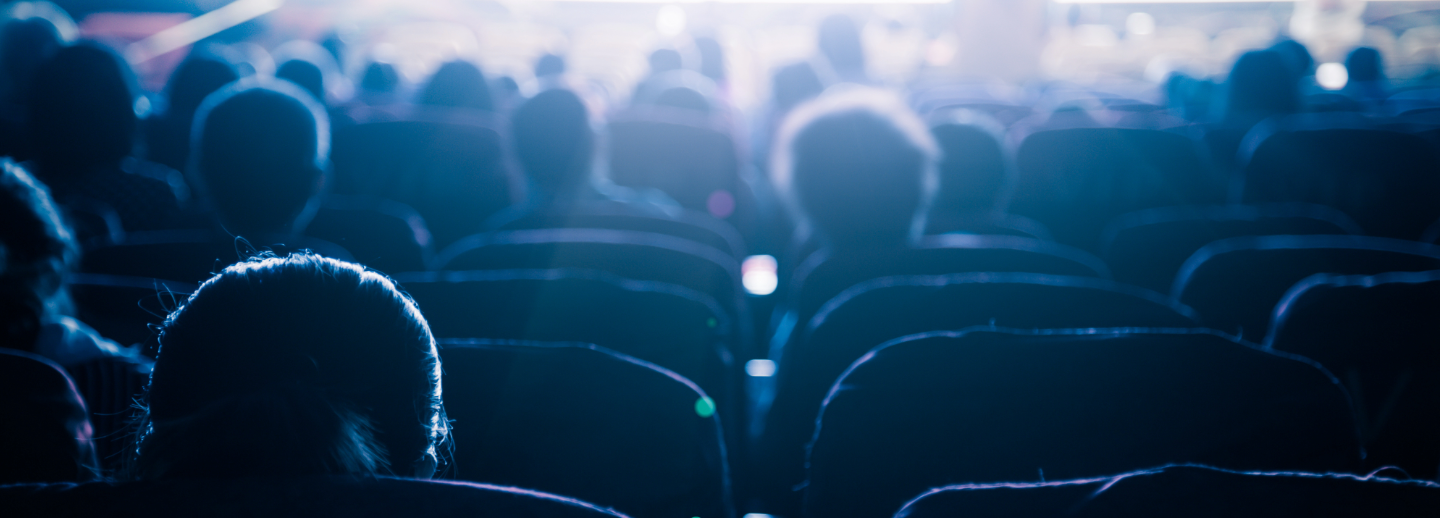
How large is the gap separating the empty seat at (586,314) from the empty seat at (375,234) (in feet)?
2.04

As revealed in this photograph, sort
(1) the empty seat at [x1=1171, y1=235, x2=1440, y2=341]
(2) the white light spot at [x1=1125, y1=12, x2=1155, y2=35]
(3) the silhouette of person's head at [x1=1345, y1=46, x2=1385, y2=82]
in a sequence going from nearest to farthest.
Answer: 1. (1) the empty seat at [x1=1171, y1=235, x2=1440, y2=341]
2. (3) the silhouette of person's head at [x1=1345, y1=46, x2=1385, y2=82]
3. (2) the white light spot at [x1=1125, y1=12, x2=1155, y2=35]

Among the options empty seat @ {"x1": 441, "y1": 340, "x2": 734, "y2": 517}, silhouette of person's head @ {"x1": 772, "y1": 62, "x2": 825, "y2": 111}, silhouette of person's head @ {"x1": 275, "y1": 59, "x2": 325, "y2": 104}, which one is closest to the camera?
empty seat @ {"x1": 441, "y1": 340, "x2": 734, "y2": 517}

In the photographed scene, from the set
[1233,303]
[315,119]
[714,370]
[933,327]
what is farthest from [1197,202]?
[315,119]

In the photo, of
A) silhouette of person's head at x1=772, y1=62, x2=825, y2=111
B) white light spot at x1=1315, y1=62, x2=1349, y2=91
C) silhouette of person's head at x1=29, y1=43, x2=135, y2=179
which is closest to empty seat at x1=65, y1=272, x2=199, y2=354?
silhouette of person's head at x1=29, y1=43, x2=135, y2=179

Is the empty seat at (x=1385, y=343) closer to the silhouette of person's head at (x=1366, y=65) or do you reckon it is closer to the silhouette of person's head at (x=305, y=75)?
the silhouette of person's head at (x=305, y=75)

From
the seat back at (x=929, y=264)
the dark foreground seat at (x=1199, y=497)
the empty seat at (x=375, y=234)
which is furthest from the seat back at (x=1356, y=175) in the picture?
the empty seat at (x=375, y=234)

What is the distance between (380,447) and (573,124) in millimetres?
2128

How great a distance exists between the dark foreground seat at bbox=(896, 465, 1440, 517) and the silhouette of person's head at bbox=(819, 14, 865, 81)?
5797 millimetres

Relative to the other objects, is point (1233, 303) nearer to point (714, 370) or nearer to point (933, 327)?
point (933, 327)

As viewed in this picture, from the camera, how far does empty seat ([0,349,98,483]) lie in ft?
2.72

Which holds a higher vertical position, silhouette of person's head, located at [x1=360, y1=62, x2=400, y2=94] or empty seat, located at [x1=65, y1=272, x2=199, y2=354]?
silhouette of person's head, located at [x1=360, y1=62, x2=400, y2=94]

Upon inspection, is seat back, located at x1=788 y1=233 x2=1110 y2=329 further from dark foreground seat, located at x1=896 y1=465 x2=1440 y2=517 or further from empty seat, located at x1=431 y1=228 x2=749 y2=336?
dark foreground seat, located at x1=896 y1=465 x2=1440 y2=517

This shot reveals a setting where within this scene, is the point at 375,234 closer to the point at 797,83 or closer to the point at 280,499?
the point at 280,499

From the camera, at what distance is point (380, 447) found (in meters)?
0.66
